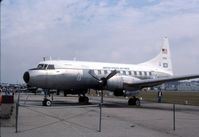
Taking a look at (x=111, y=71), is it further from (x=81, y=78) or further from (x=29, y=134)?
(x=29, y=134)

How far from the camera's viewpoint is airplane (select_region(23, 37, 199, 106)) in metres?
25.6

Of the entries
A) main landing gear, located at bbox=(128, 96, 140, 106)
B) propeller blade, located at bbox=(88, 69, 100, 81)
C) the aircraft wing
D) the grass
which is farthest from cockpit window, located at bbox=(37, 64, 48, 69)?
the grass

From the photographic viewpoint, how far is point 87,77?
91.1 feet

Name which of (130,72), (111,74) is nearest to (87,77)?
(111,74)

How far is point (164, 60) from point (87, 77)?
12.2 m

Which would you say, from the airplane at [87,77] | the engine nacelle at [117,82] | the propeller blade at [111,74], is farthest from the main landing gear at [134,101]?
the propeller blade at [111,74]

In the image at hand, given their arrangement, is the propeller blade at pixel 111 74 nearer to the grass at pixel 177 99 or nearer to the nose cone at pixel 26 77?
the nose cone at pixel 26 77

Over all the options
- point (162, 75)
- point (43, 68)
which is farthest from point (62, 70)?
point (162, 75)

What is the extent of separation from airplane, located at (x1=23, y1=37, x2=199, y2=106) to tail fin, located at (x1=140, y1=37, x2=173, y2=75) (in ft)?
11.9

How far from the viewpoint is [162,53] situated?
123 ft

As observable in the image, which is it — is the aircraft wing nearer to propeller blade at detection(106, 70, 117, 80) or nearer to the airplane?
the airplane

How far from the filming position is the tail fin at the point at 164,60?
3590cm

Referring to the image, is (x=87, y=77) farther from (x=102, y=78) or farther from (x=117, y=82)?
(x=117, y=82)

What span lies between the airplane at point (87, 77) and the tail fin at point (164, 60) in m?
3.62
